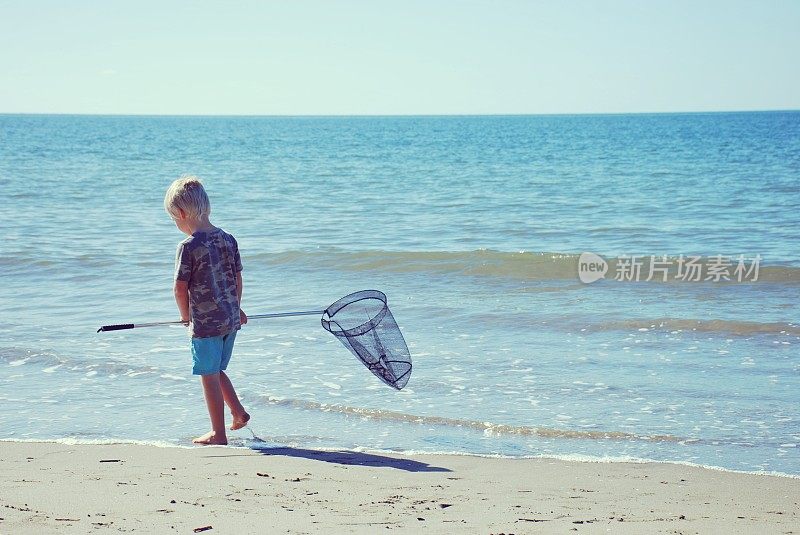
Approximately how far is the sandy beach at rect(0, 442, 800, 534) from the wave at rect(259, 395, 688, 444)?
69cm

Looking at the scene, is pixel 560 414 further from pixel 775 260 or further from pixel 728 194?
pixel 728 194

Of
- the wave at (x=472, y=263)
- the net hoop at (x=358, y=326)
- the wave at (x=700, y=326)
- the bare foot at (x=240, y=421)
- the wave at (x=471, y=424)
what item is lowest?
the wave at (x=471, y=424)

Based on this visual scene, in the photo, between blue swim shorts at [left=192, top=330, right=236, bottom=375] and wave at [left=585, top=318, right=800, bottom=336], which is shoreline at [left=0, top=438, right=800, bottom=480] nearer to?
blue swim shorts at [left=192, top=330, right=236, bottom=375]

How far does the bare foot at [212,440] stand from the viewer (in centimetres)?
570

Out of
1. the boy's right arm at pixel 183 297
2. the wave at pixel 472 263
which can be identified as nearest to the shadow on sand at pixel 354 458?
the boy's right arm at pixel 183 297

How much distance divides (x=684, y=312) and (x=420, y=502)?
6.39 metres

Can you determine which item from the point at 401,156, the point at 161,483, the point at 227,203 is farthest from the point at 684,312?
the point at 401,156

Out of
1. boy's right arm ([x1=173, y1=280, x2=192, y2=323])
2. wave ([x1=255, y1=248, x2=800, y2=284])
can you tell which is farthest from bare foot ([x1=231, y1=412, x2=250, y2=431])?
wave ([x1=255, y1=248, x2=800, y2=284])

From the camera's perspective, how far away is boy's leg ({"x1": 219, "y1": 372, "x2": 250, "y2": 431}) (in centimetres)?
590

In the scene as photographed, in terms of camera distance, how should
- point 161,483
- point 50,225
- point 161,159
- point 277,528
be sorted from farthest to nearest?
point 161,159
point 50,225
point 161,483
point 277,528

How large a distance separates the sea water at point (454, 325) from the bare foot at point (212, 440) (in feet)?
0.77

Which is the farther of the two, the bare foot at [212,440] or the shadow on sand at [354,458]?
the bare foot at [212,440]

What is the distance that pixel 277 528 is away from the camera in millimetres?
3947

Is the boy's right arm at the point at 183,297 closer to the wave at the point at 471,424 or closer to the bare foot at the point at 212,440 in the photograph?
the bare foot at the point at 212,440
